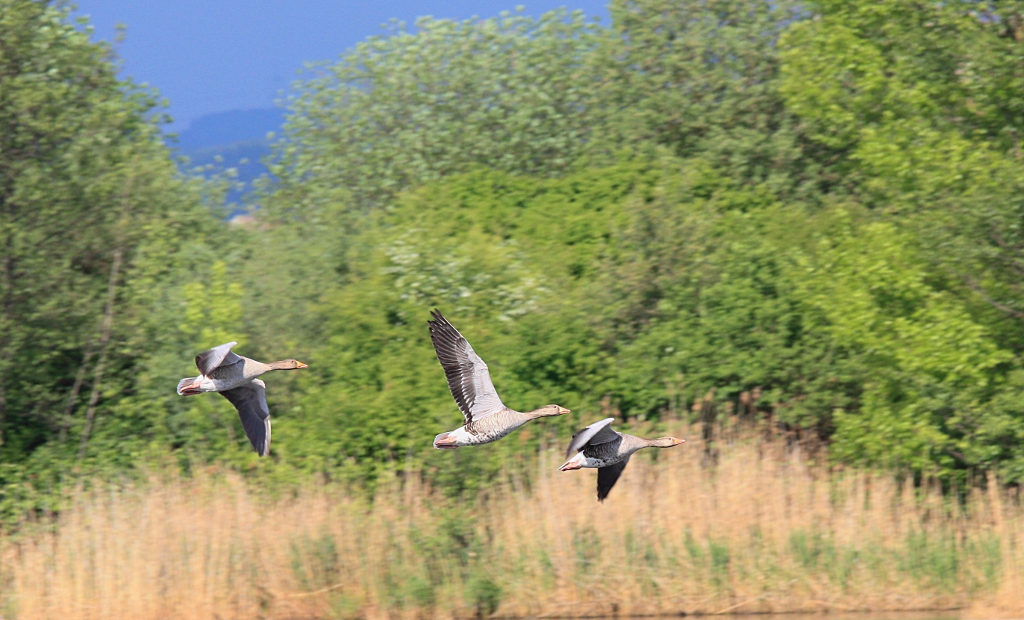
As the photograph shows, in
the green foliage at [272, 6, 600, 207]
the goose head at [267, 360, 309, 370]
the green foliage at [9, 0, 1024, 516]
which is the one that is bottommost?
the goose head at [267, 360, 309, 370]

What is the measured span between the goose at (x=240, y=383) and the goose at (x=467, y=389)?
1.18 metres

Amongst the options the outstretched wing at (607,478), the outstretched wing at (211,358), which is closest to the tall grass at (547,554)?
the outstretched wing at (607,478)

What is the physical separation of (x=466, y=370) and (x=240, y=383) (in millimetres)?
1920

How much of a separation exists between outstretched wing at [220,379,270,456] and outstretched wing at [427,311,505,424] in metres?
1.78

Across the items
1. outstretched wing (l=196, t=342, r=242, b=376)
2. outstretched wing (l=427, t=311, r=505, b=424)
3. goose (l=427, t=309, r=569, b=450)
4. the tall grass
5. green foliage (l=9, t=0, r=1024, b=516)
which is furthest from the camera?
green foliage (l=9, t=0, r=1024, b=516)

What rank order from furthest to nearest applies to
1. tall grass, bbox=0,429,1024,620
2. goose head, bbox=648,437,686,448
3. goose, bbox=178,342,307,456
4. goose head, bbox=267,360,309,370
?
tall grass, bbox=0,429,1024,620 < goose head, bbox=648,437,686,448 < goose head, bbox=267,360,309,370 < goose, bbox=178,342,307,456

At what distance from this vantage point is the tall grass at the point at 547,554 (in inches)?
589

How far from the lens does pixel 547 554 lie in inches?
608

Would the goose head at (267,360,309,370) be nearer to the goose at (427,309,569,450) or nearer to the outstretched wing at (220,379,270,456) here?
the outstretched wing at (220,379,270,456)

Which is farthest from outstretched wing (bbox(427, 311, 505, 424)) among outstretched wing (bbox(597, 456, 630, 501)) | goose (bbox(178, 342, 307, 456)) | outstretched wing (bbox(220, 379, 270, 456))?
outstretched wing (bbox(220, 379, 270, 456))

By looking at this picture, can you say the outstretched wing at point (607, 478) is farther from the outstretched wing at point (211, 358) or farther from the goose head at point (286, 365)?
the outstretched wing at point (211, 358)

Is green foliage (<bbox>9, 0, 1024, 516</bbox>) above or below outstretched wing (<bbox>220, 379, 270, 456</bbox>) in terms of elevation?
above

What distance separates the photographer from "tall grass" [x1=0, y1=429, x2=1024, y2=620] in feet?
49.1

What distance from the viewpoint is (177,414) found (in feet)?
61.4
